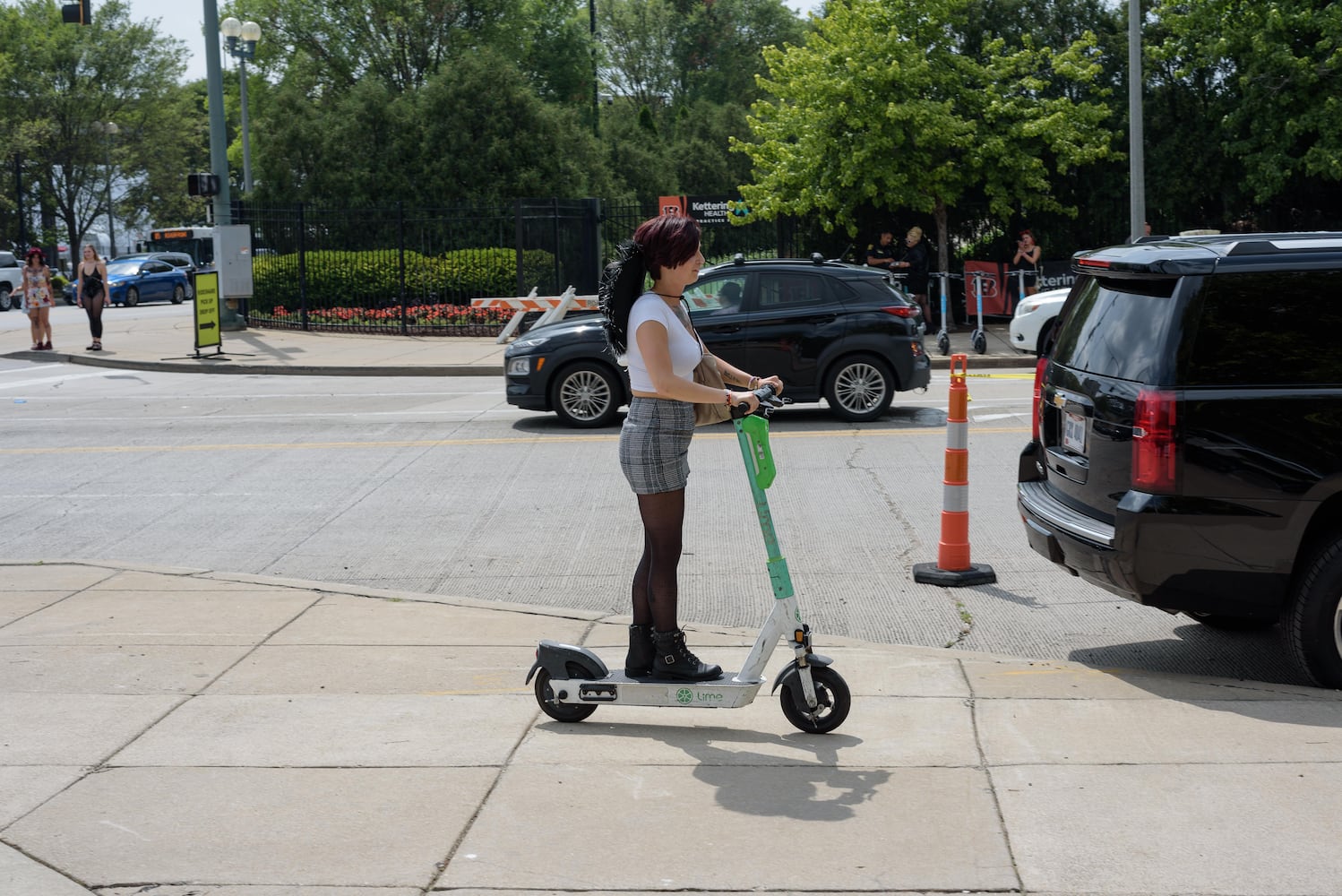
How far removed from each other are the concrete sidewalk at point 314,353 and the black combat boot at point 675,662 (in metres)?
16.0

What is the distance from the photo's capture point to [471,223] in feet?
96.6

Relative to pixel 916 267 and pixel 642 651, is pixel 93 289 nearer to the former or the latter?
pixel 916 267

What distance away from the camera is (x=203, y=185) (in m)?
25.8

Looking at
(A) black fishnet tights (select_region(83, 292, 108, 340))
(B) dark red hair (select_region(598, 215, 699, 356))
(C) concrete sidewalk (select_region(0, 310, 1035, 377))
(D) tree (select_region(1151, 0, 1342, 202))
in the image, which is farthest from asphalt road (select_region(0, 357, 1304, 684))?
(D) tree (select_region(1151, 0, 1342, 202))

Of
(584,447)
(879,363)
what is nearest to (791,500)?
(584,447)

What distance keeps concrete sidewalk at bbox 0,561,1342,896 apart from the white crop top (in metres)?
1.34

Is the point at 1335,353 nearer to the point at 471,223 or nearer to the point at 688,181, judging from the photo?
the point at 471,223

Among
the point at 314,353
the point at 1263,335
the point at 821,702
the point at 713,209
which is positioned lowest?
the point at 821,702

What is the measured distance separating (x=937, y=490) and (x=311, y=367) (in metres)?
13.2

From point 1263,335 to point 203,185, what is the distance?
912 inches

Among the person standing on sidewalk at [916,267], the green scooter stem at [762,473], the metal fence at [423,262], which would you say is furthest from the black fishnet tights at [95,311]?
the green scooter stem at [762,473]

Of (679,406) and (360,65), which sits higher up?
(360,65)

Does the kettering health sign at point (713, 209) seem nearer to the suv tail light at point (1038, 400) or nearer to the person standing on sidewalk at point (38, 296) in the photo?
the person standing on sidewalk at point (38, 296)

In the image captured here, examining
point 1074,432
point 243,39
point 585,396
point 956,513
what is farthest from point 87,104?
point 1074,432
